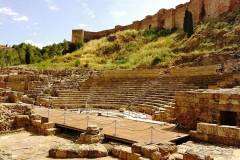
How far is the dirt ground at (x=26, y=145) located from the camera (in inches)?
322

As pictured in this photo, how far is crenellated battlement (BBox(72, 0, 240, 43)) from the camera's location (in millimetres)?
32531

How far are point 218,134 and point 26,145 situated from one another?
24.3ft

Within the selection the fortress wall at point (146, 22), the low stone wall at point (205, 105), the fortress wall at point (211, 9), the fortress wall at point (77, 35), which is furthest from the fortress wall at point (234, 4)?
the fortress wall at point (77, 35)

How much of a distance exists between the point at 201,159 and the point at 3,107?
10.5m

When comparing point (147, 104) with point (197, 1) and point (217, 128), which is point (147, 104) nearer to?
point (217, 128)

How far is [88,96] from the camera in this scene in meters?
20.5

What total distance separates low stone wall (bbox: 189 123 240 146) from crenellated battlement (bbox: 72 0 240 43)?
27521mm

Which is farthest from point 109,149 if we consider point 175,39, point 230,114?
point 175,39

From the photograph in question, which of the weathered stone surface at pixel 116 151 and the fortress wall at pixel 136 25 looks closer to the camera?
the weathered stone surface at pixel 116 151

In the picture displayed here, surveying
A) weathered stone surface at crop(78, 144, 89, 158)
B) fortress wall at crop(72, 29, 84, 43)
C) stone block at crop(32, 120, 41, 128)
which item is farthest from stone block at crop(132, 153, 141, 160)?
fortress wall at crop(72, 29, 84, 43)

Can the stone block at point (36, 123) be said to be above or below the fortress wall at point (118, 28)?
below

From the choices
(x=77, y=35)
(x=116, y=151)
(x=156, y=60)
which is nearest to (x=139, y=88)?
(x=156, y=60)

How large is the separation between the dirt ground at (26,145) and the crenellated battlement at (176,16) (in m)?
29.7

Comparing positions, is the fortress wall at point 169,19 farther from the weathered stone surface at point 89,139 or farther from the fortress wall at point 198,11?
the weathered stone surface at point 89,139
